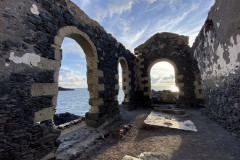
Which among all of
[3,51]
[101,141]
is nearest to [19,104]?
[3,51]

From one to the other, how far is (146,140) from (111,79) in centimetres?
283

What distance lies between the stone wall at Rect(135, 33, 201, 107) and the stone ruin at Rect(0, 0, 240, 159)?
327cm

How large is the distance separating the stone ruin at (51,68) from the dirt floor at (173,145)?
60 centimetres

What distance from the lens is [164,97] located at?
33.8ft

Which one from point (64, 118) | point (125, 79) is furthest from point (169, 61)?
point (64, 118)

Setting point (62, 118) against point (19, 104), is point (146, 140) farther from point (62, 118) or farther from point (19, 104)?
point (62, 118)

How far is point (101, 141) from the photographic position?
10.3 feet

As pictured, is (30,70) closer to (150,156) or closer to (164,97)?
(150,156)

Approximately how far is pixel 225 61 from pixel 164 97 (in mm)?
7366

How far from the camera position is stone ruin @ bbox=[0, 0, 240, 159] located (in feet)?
6.37

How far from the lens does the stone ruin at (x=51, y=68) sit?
1.94 meters

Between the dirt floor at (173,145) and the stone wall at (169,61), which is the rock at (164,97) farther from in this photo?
the dirt floor at (173,145)

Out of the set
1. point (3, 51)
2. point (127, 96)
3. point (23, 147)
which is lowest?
point (23, 147)

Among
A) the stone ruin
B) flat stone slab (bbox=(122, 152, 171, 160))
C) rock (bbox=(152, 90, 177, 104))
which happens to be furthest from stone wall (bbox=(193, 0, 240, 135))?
rock (bbox=(152, 90, 177, 104))
